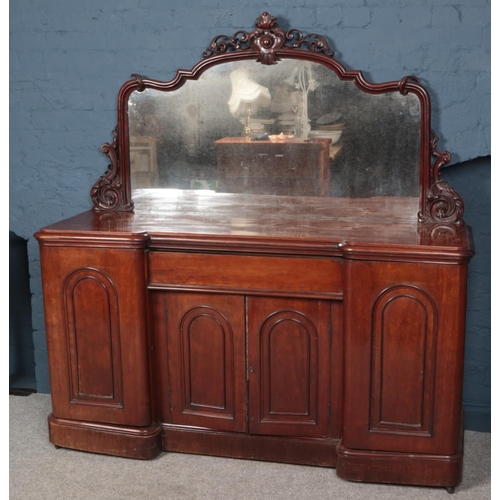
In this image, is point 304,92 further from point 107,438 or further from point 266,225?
point 107,438

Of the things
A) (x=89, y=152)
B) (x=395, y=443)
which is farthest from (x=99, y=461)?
(x=89, y=152)

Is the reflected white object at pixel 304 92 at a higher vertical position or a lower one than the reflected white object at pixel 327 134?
higher

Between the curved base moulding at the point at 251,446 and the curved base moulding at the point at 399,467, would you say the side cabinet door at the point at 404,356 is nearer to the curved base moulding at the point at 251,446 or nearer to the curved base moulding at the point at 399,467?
the curved base moulding at the point at 399,467

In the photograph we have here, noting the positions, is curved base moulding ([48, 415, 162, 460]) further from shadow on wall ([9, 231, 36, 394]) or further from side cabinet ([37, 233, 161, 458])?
shadow on wall ([9, 231, 36, 394])

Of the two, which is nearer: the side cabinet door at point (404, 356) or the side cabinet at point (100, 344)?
the side cabinet door at point (404, 356)

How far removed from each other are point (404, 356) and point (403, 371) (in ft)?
0.22

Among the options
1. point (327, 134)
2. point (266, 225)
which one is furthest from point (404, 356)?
point (327, 134)

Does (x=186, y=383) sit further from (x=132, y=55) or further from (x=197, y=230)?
(x=132, y=55)

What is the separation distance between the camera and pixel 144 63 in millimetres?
3760

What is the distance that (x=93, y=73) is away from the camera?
12.6 ft

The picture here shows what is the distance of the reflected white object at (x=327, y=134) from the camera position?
3.53 meters

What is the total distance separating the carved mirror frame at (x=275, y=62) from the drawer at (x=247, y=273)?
0.63 meters

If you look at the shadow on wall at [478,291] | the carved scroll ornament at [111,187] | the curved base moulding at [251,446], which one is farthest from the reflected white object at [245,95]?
the curved base moulding at [251,446]

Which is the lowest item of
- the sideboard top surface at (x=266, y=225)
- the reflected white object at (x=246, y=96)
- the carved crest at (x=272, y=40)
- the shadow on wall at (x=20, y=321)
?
the shadow on wall at (x=20, y=321)
